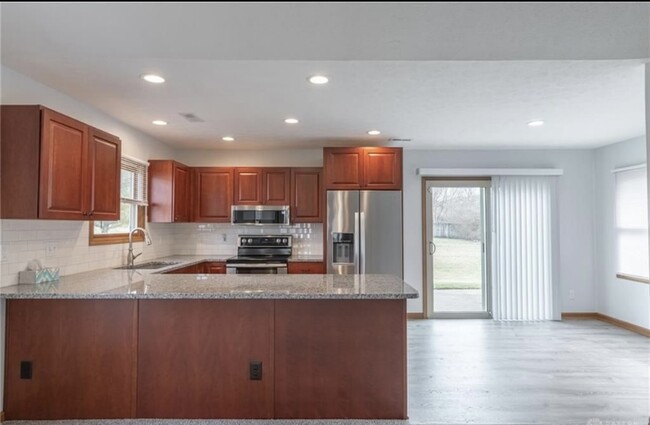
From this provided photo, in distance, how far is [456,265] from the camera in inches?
215

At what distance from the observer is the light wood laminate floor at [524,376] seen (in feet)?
8.71

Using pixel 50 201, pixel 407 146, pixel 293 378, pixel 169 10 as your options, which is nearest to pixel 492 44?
pixel 169 10

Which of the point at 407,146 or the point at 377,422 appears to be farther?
the point at 407,146

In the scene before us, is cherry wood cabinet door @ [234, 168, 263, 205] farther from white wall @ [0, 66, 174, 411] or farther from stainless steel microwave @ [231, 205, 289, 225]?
white wall @ [0, 66, 174, 411]

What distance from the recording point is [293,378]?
247 centimetres

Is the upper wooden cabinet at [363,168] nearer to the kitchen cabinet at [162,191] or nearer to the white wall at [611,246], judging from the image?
the kitchen cabinet at [162,191]

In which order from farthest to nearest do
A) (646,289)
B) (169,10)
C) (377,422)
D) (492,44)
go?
1. (646,289)
2. (377,422)
3. (492,44)
4. (169,10)

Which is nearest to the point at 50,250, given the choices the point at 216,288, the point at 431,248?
the point at 216,288

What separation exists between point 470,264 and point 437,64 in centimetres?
366

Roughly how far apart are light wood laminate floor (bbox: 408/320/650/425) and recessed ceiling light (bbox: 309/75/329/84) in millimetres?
2460

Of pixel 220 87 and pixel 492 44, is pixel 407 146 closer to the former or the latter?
pixel 220 87

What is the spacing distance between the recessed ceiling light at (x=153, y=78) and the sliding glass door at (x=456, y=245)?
3767 mm

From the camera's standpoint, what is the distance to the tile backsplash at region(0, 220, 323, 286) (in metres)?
2.61

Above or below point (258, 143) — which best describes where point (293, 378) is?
below
